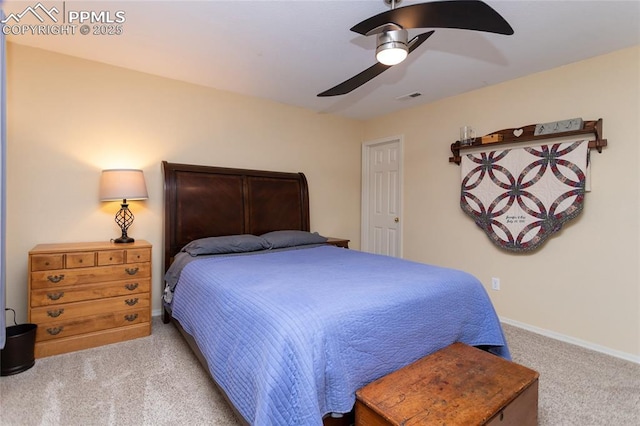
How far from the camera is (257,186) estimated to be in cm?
363

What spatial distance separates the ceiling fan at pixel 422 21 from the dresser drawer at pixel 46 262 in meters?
2.59

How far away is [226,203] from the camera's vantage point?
340cm

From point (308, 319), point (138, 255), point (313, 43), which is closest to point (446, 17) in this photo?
point (313, 43)

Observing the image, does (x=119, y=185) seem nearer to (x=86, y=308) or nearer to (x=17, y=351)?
(x=86, y=308)

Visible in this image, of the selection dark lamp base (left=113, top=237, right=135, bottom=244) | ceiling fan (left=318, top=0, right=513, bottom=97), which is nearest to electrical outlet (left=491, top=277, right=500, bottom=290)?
ceiling fan (left=318, top=0, right=513, bottom=97)

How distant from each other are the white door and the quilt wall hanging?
945 millimetres

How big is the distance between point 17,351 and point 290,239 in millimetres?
2169

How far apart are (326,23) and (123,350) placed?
2.87 metres

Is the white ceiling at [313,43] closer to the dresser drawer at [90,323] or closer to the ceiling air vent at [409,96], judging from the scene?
the ceiling air vent at [409,96]

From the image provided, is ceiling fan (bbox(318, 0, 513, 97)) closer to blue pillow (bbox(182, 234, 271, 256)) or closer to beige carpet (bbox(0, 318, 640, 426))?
Answer: blue pillow (bbox(182, 234, 271, 256))

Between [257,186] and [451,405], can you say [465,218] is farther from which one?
[451,405]

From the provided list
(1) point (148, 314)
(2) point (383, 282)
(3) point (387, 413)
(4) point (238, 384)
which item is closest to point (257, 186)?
(1) point (148, 314)

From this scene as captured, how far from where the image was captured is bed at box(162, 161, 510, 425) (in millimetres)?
1252

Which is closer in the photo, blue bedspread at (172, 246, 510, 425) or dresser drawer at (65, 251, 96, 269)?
blue bedspread at (172, 246, 510, 425)
